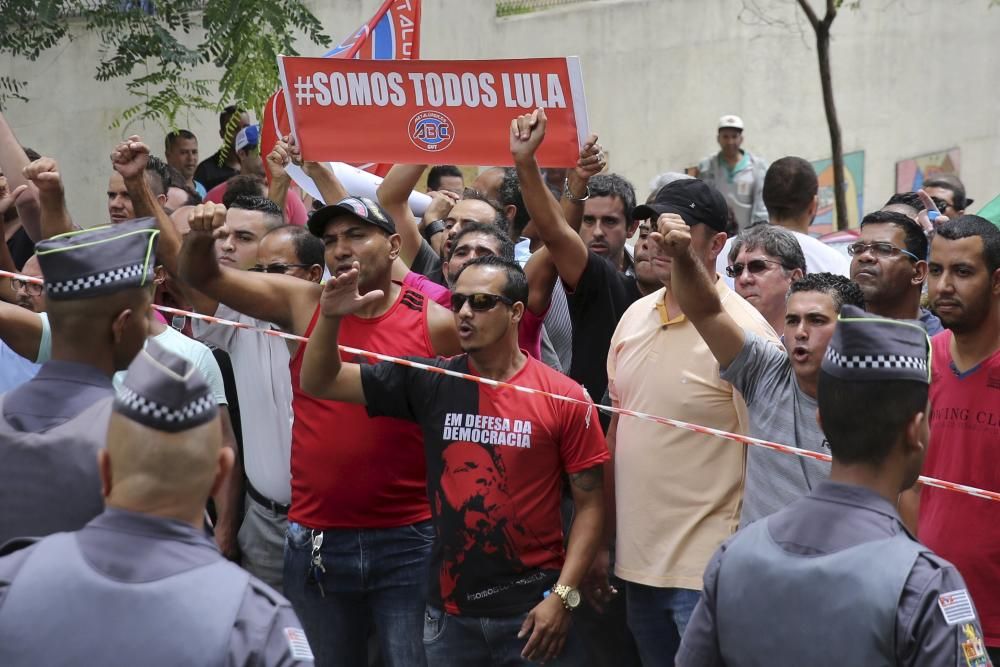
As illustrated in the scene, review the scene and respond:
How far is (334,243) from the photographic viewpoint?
600cm

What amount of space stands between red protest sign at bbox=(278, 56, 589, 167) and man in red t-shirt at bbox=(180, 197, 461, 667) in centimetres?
93

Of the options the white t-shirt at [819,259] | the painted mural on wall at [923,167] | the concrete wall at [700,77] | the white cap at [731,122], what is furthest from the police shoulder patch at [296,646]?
the painted mural on wall at [923,167]

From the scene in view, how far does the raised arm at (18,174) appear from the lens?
6863 mm

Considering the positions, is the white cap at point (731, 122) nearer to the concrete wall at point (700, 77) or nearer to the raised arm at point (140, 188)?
the concrete wall at point (700, 77)

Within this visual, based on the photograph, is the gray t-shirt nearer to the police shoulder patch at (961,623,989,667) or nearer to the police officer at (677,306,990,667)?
the police officer at (677,306,990,667)

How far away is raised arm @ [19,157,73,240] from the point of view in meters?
5.47

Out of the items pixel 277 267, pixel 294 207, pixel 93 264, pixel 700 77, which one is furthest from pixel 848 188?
pixel 93 264

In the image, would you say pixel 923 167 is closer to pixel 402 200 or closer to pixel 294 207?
pixel 294 207

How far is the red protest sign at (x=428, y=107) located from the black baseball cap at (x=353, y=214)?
0.70m

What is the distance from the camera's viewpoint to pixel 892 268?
6.20 m

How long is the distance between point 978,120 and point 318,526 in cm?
1218

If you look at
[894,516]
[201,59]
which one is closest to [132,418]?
[894,516]

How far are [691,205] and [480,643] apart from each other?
2.07 metres

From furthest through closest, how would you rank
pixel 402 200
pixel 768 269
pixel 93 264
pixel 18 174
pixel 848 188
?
1. pixel 848 188
2. pixel 402 200
3. pixel 18 174
4. pixel 768 269
5. pixel 93 264
